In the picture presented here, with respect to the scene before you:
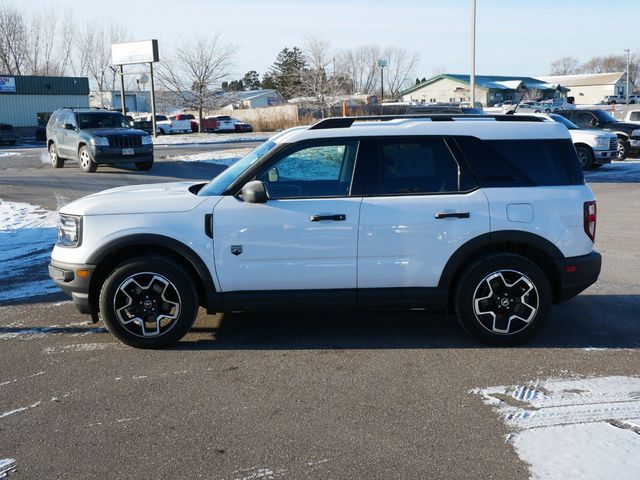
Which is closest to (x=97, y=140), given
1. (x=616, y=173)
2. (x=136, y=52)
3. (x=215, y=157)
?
(x=215, y=157)

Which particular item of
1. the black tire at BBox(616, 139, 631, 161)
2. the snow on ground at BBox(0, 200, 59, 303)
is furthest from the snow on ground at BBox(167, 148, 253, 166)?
the black tire at BBox(616, 139, 631, 161)

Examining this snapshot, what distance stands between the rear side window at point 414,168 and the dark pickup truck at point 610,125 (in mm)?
19006

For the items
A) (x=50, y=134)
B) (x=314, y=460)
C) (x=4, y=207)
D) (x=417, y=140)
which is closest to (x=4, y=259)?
(x=4, y=207)

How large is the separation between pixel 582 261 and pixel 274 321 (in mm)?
2784

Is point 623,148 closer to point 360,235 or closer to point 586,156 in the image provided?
point 586,156

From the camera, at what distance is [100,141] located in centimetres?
1931

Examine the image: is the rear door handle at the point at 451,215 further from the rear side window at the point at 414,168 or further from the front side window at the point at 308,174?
the front side window at the point at 308,174

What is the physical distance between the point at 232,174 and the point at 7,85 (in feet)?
169

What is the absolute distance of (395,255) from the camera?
5422mm

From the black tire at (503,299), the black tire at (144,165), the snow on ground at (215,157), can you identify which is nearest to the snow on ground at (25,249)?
the black tire at (503,299)

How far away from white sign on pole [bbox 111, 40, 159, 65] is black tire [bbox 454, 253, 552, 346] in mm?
39430

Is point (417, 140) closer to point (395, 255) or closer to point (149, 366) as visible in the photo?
point (395, 255)

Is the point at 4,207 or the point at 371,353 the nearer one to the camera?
the point at 371,353

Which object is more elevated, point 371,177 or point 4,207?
point 371,177
